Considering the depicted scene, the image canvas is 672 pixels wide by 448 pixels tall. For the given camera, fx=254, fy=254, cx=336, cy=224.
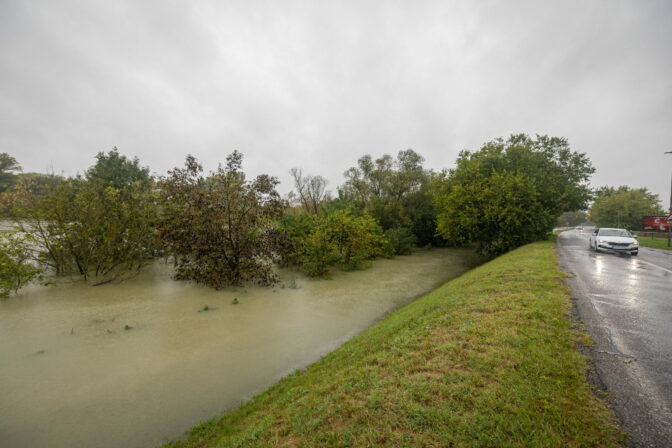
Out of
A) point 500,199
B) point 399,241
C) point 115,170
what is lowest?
point 399,241

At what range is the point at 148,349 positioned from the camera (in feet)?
23.2

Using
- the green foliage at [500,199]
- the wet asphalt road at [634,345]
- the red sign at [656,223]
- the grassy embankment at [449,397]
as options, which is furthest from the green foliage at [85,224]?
the red sign at [656,223]

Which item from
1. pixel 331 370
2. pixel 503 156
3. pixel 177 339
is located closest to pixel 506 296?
pixel 331 370

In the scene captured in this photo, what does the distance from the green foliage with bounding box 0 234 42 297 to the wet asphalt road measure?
17.1 metres

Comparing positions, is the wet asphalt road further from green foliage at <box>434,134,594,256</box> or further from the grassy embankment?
green foliage at <box>434,134,594,256</box>

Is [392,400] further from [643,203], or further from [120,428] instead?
[643,203]

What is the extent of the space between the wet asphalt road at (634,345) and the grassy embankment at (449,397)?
0.26 meters

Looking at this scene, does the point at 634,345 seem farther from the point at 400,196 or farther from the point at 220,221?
the point at 400,196

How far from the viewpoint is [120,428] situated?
14.6 feet

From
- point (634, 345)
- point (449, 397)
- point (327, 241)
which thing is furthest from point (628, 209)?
point (449, 397)

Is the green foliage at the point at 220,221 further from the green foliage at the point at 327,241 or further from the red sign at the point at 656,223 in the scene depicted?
the red sign at the point at 656,223

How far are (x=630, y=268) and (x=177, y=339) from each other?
17.7 metres

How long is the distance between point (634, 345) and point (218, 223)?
13.6 m

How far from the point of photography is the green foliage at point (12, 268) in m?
9.75
